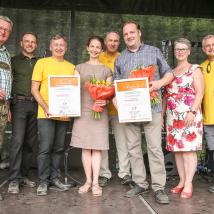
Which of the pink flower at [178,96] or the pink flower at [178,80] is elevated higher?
the pink flower at [178,80]

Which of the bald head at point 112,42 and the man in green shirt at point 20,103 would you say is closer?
the man in green shirt at point 20,103

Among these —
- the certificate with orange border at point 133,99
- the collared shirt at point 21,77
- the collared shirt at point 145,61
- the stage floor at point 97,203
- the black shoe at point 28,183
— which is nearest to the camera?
the stage floor at point 97,203

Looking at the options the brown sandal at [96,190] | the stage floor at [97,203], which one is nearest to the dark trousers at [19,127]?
the stage floor at [97,203]

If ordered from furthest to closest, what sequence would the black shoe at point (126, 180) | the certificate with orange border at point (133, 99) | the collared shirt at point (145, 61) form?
the black shoe at point (126, 180) < the collared shirt at point (145, 61) < the certificate with orange border at point (133, 99)

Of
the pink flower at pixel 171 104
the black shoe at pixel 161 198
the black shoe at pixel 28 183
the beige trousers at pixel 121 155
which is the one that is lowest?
the black shoe at pixel 161 198

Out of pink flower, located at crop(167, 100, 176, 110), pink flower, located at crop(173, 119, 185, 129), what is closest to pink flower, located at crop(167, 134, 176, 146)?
pink flower, located at crop(173, 119, 185, 129)

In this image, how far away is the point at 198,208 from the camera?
3283 millimetres

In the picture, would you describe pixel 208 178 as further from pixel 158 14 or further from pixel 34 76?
pixel 158 14

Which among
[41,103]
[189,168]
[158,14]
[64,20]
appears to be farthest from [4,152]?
[158,14]

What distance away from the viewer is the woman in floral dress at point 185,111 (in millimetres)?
3506

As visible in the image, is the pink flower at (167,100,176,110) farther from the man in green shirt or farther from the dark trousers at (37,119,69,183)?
the man in green shirt

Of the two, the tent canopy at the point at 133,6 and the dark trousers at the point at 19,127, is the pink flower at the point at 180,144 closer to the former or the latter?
the dark trousers at the point at 19,127

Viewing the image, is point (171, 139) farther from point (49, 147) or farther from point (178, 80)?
point (49, 147)

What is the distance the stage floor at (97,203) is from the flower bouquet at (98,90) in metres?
0.86
